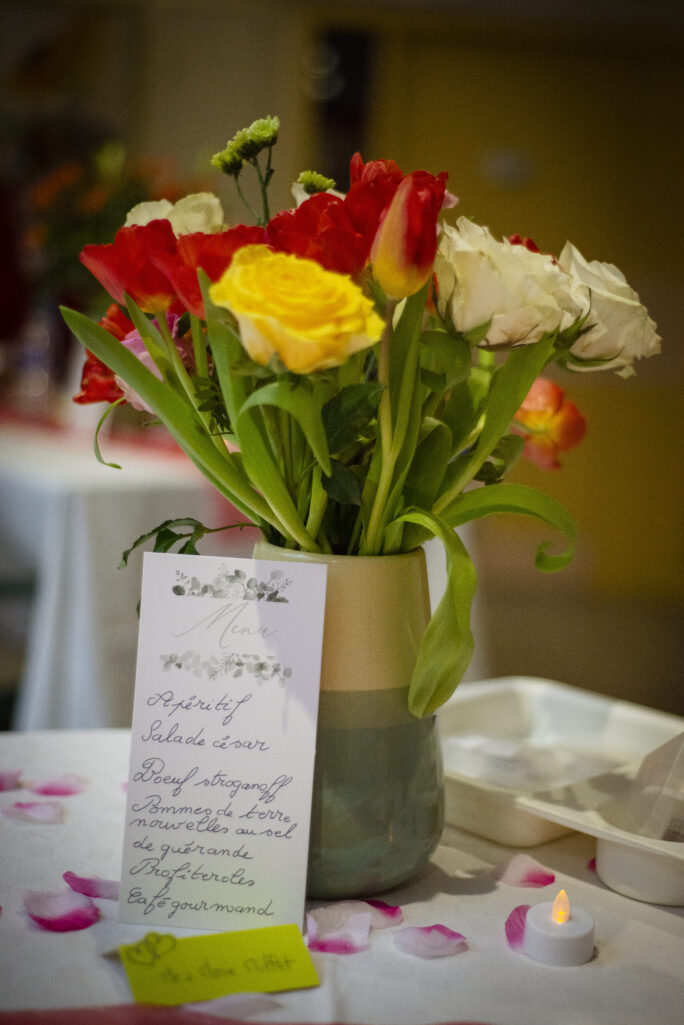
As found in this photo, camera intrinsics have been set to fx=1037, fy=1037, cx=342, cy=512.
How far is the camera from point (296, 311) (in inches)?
19.1

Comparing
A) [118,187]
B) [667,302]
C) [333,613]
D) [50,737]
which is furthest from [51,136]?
[333,613]

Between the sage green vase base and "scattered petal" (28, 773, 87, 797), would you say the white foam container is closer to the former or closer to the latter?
the sage green vase base

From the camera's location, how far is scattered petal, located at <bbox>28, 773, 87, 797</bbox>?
0.78 metres

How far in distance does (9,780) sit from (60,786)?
0.04 meters

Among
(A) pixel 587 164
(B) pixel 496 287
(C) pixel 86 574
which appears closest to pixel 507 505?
(B) pixel 496 287

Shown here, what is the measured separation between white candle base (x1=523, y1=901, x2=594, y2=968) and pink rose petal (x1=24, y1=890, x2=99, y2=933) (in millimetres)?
249

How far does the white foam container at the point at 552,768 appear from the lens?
65cm

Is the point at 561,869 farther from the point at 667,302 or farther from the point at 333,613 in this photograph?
the point at 667,302

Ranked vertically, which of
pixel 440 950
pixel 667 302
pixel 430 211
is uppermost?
pixel 667 302

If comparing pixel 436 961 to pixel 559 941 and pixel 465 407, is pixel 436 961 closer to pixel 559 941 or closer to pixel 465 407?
pixel 559 941

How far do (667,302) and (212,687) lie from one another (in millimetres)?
4250

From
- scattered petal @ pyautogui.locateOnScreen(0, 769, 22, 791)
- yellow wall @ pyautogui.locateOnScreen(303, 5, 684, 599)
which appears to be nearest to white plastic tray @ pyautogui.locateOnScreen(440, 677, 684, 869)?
scattered petal @ pyautogui.locateOnScreen(0, 769, 22, 791)

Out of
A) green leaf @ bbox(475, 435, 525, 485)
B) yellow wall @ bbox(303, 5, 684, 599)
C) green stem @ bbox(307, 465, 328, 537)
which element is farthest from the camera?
yellow wall @ bbox(303, 5, 684, 599)

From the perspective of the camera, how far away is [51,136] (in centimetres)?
438
